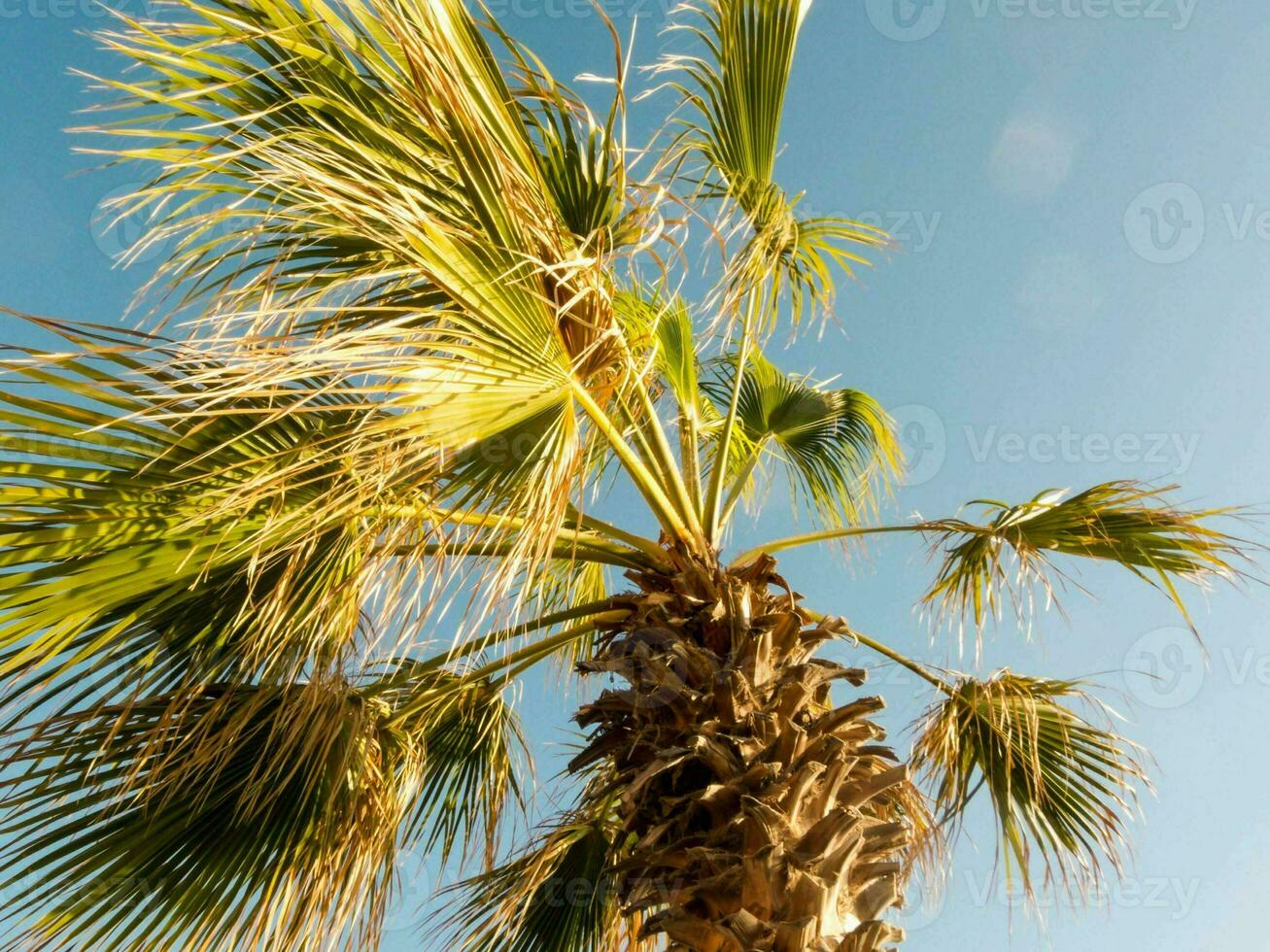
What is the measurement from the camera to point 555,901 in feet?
14.9

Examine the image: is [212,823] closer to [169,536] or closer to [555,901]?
[169,536]

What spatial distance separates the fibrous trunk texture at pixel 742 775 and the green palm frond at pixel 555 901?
950mm

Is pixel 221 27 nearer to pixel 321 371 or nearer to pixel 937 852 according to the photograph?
pixel 321 371

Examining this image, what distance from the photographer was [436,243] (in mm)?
2598

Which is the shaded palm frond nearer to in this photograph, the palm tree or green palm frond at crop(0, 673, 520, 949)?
the palm tree

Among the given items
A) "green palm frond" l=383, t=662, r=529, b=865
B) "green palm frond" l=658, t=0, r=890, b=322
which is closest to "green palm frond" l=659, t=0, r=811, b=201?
"green palm frond" l=658, t=0, r=890, b=322

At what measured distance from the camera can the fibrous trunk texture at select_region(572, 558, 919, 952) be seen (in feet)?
9.36

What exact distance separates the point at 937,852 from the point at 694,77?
12.1 feet

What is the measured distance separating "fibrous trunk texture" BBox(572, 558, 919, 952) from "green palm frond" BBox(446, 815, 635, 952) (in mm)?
950

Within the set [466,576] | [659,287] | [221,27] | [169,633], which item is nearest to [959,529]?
[659,287]

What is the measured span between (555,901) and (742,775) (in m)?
1.98

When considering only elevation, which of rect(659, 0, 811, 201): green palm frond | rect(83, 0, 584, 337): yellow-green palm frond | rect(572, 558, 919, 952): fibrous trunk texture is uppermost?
rect(659, 0, 811, 201): green palm frond

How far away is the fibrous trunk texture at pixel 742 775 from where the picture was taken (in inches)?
112

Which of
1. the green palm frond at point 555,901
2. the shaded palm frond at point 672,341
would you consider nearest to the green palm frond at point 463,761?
the green palm frond at point 555,901
